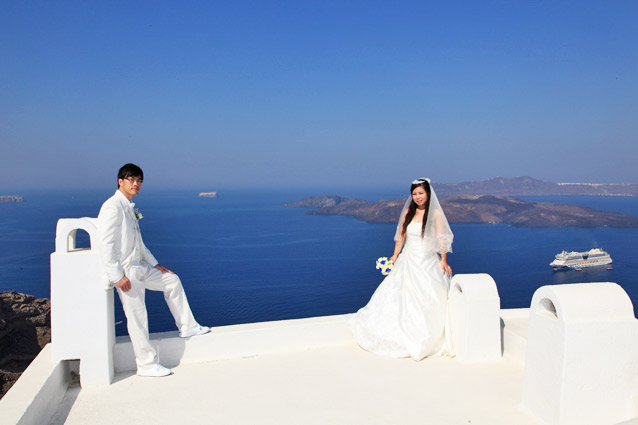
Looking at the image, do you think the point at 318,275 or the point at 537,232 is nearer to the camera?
the point at 318,275

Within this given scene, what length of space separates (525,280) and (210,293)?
1690 inches

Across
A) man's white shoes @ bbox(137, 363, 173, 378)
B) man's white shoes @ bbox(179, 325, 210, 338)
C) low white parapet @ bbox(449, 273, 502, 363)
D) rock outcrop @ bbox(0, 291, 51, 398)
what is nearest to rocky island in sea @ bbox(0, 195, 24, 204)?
rock outcrop @ bbox(0, 291, 51, 398)

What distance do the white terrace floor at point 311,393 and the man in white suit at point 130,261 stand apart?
0.73ft

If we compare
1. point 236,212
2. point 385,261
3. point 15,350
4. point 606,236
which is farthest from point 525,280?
point 236,212

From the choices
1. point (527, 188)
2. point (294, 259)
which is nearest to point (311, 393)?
point (294, 259)

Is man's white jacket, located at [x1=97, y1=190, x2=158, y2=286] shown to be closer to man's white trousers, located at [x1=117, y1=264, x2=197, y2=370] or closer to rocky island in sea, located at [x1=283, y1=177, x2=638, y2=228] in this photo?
man's white trousers, located at [x1=117, y1=264, x2=197, y2=370]

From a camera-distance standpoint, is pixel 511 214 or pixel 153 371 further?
pixel 511 214

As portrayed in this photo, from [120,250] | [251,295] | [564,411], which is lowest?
[251,295]

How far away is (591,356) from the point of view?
102 inches

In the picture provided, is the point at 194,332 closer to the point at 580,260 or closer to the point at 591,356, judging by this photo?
the point at 591,356

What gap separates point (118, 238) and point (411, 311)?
248 cm

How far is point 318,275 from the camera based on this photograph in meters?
66.2

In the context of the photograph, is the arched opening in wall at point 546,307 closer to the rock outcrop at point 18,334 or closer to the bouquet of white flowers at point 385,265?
the bouquet of white flowers at point 385,265

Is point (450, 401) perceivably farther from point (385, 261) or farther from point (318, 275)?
point (318, 275)
